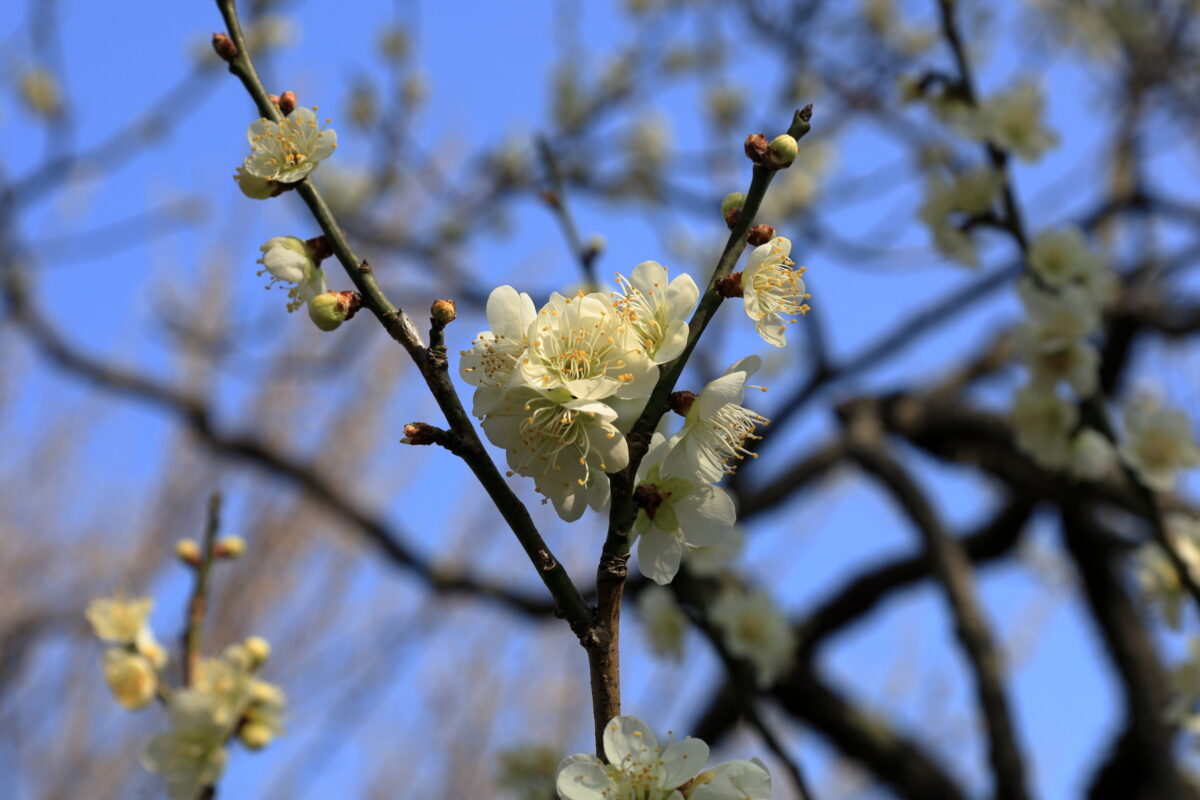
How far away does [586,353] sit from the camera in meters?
0.89

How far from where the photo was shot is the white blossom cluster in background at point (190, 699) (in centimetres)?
141

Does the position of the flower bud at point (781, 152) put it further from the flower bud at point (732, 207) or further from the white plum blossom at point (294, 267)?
the white plum blossom at point (294, 267)

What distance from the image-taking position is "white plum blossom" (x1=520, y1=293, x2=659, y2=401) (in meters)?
0.84

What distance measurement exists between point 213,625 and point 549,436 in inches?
185

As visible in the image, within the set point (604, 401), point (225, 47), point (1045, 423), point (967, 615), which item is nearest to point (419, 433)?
point (604, 401)

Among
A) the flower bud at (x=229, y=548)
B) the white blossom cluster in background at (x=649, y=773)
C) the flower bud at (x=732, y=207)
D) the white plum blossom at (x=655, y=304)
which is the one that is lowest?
the white blossom cluster in background at (x=649, y=773)

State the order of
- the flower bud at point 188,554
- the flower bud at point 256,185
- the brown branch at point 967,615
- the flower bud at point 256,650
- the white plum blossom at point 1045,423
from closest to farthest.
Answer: the flower bud at point 256,185 → the flower bud at point 256,650 → the flower bud at point 188,554 → the white plum blossom at point 1045,423 → the brown branch at point 967,615

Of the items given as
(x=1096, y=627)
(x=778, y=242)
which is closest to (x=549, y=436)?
(x=778, y=242)

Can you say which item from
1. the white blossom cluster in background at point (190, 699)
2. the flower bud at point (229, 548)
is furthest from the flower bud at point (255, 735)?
the flower bud at point (229, 548)

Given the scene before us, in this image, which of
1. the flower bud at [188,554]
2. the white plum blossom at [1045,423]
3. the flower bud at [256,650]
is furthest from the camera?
the white plum blossom at [1045,423]

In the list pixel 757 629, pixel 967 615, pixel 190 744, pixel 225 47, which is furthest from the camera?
pixel 967 615

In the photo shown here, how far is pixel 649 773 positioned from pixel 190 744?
88 cm

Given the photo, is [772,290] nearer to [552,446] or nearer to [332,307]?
[552,446]

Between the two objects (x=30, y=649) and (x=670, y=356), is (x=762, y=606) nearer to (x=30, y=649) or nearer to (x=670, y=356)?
(x=670, y=356)
